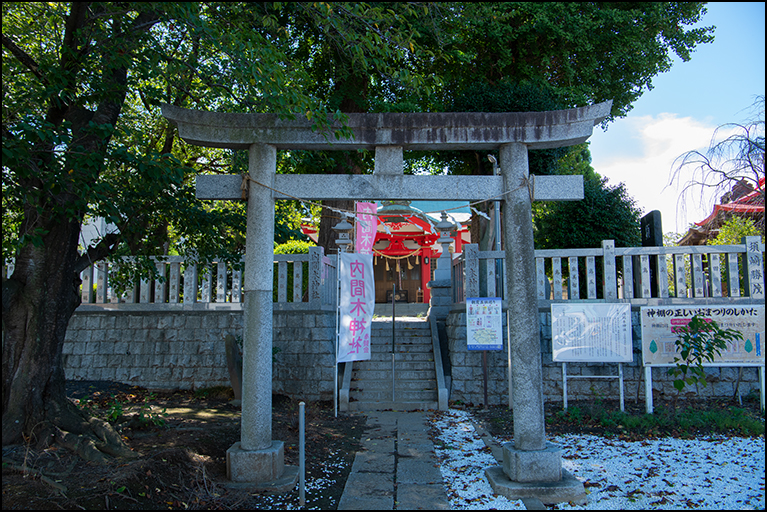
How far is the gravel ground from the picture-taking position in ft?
14.8

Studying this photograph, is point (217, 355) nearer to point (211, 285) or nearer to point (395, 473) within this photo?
point (211, 285)

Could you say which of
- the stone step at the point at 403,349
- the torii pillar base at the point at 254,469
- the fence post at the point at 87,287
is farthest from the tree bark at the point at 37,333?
the stone step at the point at 403,349

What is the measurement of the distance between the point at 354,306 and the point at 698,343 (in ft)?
17.9

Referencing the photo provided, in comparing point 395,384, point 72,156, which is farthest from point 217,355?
point 72,156

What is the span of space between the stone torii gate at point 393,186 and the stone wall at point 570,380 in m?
4.04

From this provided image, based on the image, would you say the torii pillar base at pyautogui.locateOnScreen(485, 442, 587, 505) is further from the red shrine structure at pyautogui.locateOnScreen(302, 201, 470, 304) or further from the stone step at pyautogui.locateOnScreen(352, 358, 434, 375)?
the red shrine structure at pyautogui.locateOnScreen(302, 201, 470, 304)

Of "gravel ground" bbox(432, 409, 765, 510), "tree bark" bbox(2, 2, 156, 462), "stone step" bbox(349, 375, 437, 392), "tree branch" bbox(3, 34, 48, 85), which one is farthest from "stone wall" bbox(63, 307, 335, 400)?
"tree branch" bbox(3, 34, 48, 85)

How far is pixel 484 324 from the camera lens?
27.9 ft

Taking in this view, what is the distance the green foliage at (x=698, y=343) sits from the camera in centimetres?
684

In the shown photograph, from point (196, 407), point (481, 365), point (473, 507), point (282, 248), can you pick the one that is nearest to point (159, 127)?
point (282, 248)

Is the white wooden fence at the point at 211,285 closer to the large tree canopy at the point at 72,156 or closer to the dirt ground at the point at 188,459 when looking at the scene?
the dirt ground at the point at 188,459

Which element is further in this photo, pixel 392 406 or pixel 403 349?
pixel 403 349

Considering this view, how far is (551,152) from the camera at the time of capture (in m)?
12.3

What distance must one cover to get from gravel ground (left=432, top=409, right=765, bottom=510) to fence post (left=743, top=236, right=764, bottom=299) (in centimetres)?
326
